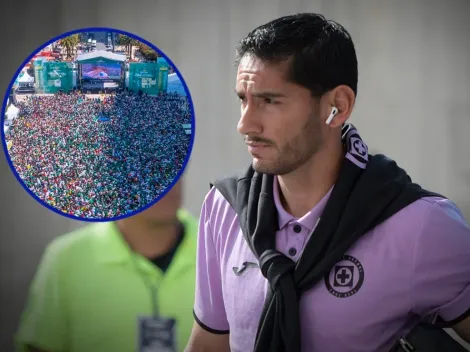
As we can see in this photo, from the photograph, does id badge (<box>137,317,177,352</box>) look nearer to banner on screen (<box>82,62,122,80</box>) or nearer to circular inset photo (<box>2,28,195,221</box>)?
circular inset photo (<box>2,28,195,221</box>)

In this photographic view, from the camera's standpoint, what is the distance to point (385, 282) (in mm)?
1546

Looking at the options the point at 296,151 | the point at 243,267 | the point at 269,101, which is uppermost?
the point at 269,101

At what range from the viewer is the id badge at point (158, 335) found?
226cm

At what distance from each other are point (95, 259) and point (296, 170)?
969 millimetres

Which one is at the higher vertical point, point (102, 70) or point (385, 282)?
point (102, 70)

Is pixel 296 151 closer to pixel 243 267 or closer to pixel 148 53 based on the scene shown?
pixel 243 267

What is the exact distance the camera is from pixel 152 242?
2283 mm

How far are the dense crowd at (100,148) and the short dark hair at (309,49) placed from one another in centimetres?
70

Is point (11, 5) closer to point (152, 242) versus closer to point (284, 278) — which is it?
point (152, 242)

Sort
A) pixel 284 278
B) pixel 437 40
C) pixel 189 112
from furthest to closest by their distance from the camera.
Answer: pixel 189 112 → pixel 437 40 → pixel 284 278

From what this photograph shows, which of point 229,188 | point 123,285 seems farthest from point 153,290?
point 229,188

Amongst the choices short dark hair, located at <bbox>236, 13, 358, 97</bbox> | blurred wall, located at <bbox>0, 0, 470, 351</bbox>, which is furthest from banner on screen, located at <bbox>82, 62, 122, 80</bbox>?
short dark hair, located at <bbox>236, 13, 358, 97</bbox>

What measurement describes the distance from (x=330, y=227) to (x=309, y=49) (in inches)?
16.7

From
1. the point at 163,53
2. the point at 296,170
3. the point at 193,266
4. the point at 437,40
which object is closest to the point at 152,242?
the point at 193,266
